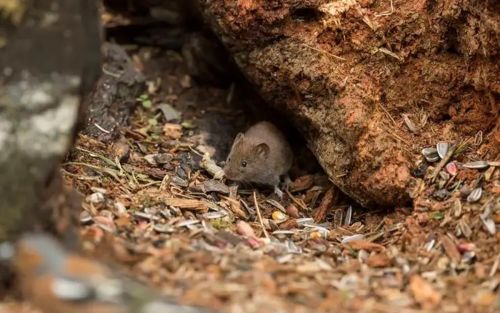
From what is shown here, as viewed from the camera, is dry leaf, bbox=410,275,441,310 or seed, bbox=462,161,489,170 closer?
dry leaf, bbox=410,275,441,310

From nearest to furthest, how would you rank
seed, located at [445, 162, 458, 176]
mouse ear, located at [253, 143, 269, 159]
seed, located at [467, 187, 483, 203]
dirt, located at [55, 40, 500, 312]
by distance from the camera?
1. dirt, located at [55, 40, 500, 312]
2. seed, located at [467, 187, 483, 203]
3. seed, located at [445, 162, 458, 176]
4. mouse ear, located at [253, 143, 269, 159]

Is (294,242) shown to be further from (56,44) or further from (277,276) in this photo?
(56,44)

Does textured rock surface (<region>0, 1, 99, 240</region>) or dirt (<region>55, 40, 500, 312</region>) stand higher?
textured rock surface (<region>0, 1, 99, 240</region>)

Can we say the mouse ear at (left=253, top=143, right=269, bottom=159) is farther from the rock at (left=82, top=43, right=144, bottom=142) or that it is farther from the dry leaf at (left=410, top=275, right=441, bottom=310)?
the dry leaf at (left=410, top=275, right=441, bottom=310)

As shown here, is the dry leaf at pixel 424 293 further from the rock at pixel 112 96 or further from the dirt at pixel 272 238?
the rock at pixel 112 96

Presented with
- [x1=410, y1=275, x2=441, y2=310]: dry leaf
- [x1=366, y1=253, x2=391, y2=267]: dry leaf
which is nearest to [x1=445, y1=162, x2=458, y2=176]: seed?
[x1=366, y1=253, x2=391, y2=267]: dry leaf

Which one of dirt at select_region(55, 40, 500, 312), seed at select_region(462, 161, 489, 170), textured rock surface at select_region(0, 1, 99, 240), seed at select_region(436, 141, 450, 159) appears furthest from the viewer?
seed at select_region(436, 141, 450, 159)

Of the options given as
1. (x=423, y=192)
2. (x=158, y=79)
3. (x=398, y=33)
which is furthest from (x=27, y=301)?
(x=158, y=79)

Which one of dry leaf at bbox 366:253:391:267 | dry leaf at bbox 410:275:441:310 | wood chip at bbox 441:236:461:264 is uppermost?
wood chip at bbox 441:236:461:264
